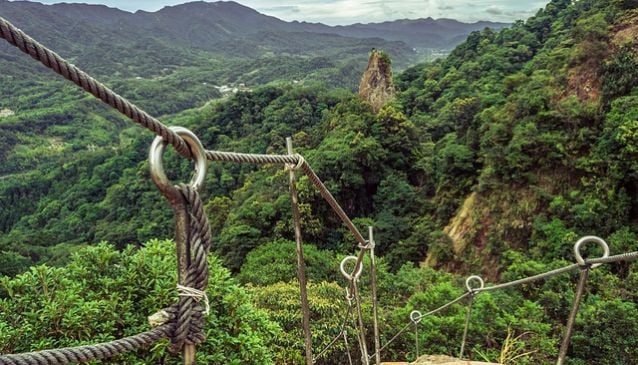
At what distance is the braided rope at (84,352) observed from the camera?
77cm

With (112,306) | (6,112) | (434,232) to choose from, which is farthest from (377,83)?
(6,112)

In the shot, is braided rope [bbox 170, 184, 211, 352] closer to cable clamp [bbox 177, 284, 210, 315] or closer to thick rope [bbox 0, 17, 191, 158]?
cable clamp [bbox 177, 284, 210, 315]

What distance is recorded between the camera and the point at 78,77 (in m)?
0.91

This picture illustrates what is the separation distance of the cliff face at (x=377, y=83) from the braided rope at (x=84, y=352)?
29.7 meters

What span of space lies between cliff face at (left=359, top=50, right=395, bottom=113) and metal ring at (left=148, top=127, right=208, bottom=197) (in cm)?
2952

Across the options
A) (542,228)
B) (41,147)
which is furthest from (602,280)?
(41,147)

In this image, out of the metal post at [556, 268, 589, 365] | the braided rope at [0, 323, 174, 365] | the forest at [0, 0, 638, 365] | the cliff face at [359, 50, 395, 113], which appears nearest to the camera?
the braided rope at [0, 323, 174, 365]

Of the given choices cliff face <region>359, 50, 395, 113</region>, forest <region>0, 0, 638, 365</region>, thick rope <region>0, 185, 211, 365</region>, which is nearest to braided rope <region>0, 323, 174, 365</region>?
thick rope <region>0, 185, 211, 365</region>

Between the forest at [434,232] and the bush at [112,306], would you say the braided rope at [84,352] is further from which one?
the forest at [434,232]

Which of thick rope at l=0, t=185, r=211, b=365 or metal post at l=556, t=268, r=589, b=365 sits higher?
thick rope at l=0, t=185, r=211, b=365

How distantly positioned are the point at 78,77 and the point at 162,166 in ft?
0.86

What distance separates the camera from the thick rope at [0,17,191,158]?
86 centimetres

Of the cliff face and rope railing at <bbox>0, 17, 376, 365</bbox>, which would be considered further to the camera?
the cliff face

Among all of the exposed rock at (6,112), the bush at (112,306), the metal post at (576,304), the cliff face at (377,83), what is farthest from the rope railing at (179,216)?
the exposed rock at (6,112)
